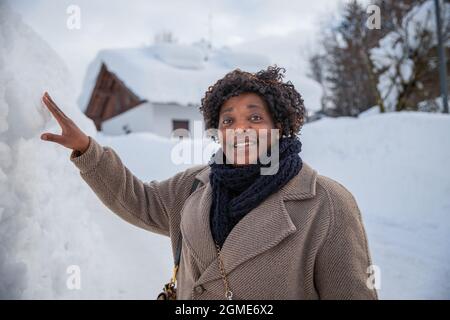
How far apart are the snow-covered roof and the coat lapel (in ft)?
42.9

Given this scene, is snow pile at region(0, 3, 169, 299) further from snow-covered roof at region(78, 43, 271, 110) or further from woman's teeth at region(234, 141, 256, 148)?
snow-covered roof at region(78, 43, 271, 110)

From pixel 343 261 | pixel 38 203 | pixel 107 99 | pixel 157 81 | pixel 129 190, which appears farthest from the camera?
pixel 107 99

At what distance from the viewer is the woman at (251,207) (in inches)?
62.6

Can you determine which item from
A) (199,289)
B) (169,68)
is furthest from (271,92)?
(169,68)

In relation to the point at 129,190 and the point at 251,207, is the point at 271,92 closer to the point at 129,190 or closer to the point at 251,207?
the point at 251,207

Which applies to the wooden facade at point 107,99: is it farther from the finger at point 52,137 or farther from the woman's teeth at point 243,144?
the woman's teeth at point 243,144

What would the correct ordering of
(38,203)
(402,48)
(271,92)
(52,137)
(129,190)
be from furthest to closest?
(402,48) → (38,203) → (129,190) → (271,92) → (52,137)

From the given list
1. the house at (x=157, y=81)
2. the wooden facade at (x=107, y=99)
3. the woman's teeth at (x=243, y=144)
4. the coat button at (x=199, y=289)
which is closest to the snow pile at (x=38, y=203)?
the coat button at (x=199, y=289)

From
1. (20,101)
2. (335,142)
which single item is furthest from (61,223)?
(335,142)

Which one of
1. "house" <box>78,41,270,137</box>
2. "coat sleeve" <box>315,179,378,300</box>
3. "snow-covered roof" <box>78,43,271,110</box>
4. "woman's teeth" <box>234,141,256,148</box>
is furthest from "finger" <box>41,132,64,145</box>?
"snow-covered roof" <box>78,43,271,110</box>

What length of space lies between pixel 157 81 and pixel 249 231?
14114 millimetres

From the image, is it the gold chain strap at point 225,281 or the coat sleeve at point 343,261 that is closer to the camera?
the coat sleeve at point 343,261

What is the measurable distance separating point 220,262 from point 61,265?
80.4 inches

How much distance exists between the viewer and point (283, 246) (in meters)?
1.62
